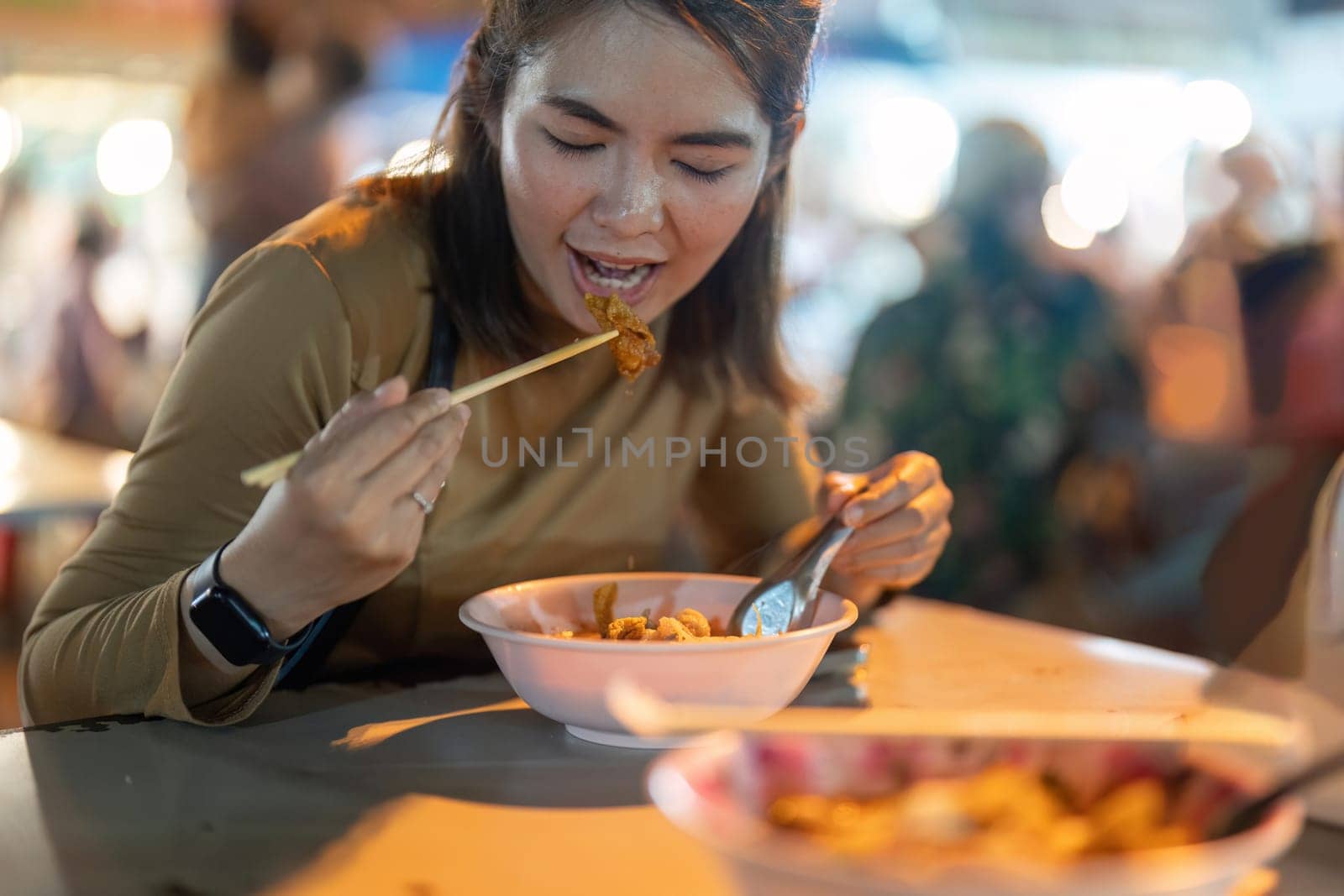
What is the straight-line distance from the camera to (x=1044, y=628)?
143cm

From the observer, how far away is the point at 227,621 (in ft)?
3.09

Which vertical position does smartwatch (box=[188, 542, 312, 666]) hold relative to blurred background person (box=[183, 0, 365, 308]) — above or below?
below

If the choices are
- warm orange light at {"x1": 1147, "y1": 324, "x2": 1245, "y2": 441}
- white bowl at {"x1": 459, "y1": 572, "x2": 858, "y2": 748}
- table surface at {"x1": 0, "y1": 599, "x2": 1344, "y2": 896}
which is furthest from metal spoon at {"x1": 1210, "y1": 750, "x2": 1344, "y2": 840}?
warm orange light at {"x1": 1147, "y1": 324, "x2": 1245, "y2": 441}

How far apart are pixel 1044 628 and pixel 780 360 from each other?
1.50 feet

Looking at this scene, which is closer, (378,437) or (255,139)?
(378,437)

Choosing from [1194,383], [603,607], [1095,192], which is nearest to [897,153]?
[1095,192]

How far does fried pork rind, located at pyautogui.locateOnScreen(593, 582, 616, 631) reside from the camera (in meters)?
1.14

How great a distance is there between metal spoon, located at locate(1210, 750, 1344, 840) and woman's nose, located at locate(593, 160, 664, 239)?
0.74m

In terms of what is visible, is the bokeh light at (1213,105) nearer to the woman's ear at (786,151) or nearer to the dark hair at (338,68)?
the dark hair at (338,68)

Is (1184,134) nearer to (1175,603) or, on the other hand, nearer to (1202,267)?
(1202,267)

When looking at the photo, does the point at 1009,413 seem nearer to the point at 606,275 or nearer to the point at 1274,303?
the point at 1274,303

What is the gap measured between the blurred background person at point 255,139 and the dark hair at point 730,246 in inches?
33.9

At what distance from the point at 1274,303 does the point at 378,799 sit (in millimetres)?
2851

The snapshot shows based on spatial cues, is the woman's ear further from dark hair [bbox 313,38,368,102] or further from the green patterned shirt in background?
the green patterned shirt in background
